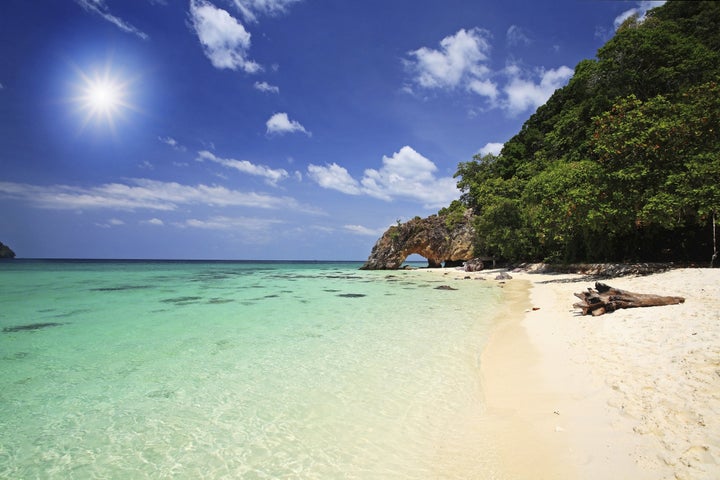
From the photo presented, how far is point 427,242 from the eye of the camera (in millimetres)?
53125

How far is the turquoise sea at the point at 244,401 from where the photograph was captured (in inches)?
141

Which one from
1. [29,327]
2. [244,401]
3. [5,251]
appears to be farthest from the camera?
[5,251]

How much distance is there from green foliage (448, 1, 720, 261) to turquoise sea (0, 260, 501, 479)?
14.1 m

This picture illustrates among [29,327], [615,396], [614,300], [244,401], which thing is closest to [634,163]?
[614,300]

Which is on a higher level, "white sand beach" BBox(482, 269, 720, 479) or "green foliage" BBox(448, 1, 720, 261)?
"green foliage" BBox(448, 1, 720, 261)

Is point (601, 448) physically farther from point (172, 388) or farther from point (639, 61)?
point (639, 61)

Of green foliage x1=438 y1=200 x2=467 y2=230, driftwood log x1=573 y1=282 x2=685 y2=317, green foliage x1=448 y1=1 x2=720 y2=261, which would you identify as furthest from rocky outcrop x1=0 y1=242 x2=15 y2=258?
driftwood log x1=573 y1=282 x2=685 y2=317

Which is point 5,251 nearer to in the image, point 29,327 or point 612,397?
point 29,327

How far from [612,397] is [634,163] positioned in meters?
19.8

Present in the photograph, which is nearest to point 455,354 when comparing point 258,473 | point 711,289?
point 258,473

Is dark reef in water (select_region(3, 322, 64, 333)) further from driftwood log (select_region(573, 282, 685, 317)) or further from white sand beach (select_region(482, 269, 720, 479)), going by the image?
driftwood log (select_region(573, 282, 685, 317))

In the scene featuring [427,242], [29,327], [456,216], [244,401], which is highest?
[456,216]

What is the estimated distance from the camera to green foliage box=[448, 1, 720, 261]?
1677cm

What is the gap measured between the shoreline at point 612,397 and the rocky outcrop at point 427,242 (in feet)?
136
